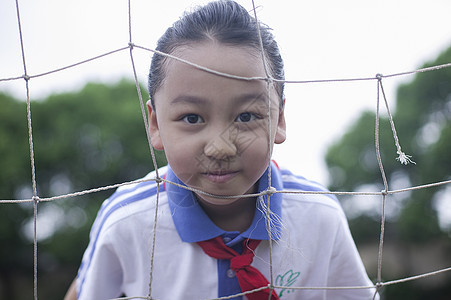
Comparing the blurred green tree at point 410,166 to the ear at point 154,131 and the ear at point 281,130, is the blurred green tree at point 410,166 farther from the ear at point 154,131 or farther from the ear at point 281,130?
the ear at point 154,131

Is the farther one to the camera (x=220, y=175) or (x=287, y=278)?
(x=287, y=278)

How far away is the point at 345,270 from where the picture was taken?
0.83 meters

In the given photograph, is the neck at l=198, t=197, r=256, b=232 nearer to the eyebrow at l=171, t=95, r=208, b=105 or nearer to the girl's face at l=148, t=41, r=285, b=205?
the girl's face at l=148, t=41, r=285, b=205

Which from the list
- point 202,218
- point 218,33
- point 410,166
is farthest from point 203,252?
point 410,166

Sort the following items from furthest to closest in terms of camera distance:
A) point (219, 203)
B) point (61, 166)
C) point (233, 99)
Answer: point (61, 166) < point (219, 203) < point (233, 99)

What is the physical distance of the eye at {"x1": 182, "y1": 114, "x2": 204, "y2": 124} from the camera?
24.7 inches

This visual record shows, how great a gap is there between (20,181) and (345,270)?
97.1 inches

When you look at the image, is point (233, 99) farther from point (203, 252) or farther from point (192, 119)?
point (203, 252)

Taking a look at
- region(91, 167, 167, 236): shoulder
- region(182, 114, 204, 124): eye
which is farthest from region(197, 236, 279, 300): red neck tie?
region(182, 114, 204, 124): eye

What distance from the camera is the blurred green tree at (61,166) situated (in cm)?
282

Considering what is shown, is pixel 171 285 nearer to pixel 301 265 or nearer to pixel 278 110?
pixel 301 265

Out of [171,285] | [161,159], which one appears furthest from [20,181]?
[171,285]

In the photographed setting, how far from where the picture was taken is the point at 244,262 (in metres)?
0.76

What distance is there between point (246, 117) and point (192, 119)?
0.08 metres
